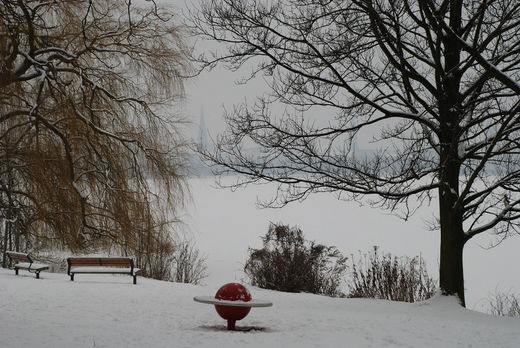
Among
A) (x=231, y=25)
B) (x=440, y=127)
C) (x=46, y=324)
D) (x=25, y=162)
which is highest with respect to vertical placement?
(x=231, y=25)

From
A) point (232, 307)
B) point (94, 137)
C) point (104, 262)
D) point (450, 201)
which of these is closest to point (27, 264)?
point (104, 262)

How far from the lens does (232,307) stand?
8.34 m

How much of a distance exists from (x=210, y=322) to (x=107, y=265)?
6.13 m

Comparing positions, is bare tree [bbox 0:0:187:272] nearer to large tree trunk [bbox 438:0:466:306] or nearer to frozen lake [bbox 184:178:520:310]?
frozen lake [bbox 184:178:520:310]

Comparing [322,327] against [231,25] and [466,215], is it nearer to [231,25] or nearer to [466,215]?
[466,215]

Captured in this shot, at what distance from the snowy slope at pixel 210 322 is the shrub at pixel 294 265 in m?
2.96

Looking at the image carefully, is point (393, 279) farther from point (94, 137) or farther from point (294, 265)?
point (94, 137)

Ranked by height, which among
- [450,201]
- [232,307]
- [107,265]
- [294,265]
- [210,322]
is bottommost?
[210,322]

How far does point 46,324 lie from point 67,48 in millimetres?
7630

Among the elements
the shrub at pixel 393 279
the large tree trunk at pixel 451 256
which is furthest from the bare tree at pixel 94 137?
the large tree trunk at pixel 451 256

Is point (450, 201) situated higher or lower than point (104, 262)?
higher

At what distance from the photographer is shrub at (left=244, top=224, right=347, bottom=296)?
15266 mm

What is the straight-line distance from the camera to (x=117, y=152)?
1330 cm

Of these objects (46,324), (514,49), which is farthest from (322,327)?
(514,49)
